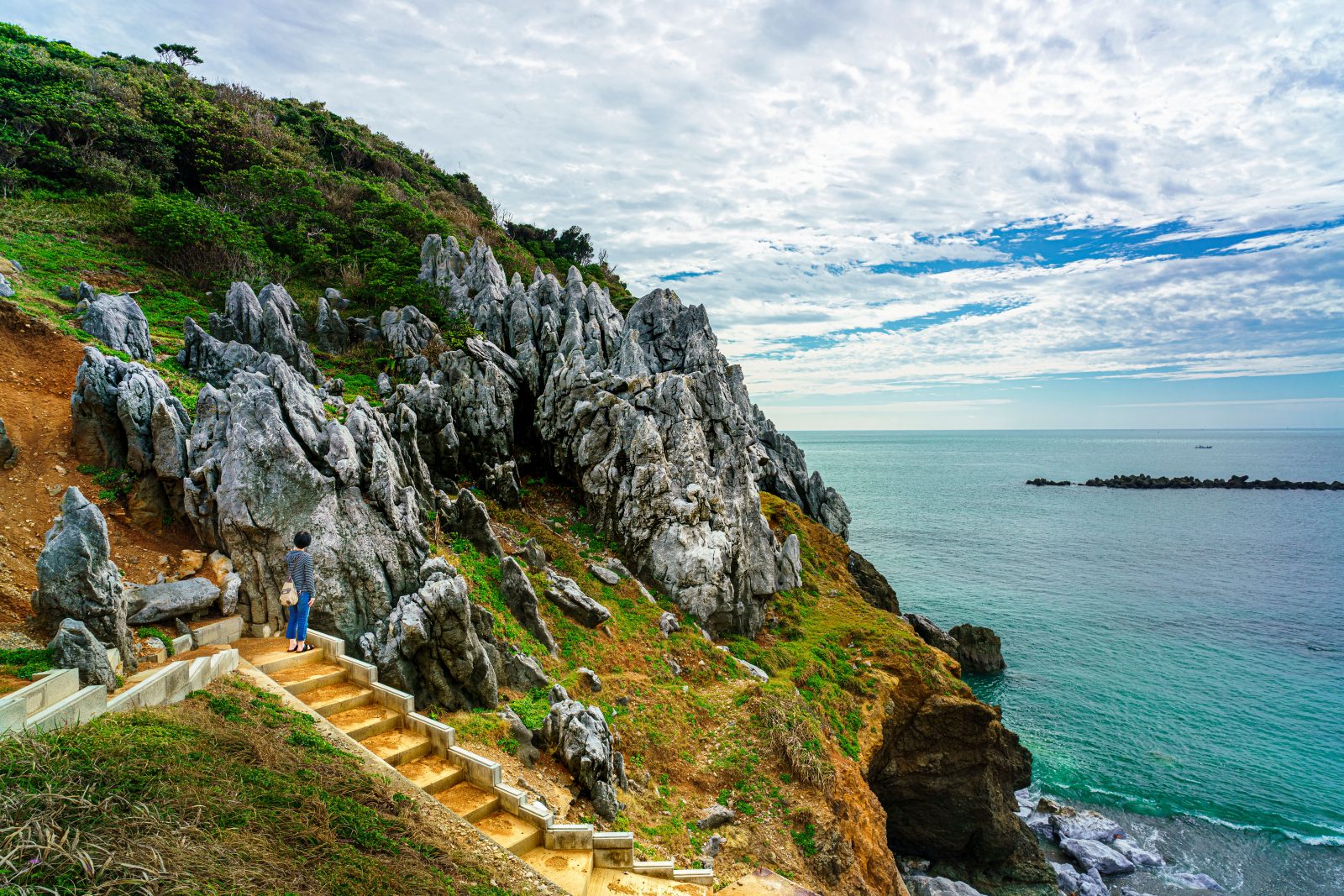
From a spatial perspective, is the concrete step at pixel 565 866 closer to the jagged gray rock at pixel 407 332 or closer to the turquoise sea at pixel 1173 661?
the jagged gray rock at pixel 407 332

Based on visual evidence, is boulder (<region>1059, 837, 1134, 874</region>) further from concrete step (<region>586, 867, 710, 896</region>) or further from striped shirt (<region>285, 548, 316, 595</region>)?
striped shirt (<region>285, 548, 316, 595</region>)

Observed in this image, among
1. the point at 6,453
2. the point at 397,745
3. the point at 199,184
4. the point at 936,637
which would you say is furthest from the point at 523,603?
the point at 199,184

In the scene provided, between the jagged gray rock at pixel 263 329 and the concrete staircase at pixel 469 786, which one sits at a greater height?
the jagged gray rock at pixel 263 329

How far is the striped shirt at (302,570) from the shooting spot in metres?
13.5

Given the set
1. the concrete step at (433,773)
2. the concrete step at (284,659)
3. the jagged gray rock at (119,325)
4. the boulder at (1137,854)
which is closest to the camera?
the concrete step at (433,773)

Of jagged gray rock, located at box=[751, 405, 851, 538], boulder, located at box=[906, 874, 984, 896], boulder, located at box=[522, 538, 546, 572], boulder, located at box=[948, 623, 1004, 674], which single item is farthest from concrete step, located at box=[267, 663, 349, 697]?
boulder, located at box=[948, 623, 1004, 674]

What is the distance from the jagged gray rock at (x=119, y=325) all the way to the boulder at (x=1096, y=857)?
4397 cm

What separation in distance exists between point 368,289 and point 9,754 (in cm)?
3743

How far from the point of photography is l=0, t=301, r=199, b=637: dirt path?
11742 millimetres

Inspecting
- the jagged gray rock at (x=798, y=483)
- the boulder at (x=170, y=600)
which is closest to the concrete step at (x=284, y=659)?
the boulder at (x=170, y=600)

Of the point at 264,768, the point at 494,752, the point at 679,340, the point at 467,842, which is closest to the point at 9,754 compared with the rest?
the point at 264,768

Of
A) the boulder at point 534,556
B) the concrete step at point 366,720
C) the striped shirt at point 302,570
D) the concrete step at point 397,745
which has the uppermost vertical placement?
the striped shirt at point 302,570

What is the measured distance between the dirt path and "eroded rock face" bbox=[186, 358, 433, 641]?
1380 mm

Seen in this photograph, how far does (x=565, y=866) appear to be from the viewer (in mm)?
10773
